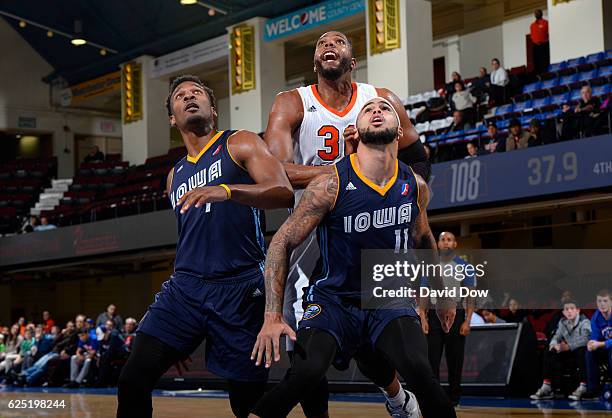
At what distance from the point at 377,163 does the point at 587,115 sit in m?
10.3

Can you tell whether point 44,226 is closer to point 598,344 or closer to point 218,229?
point 598,344

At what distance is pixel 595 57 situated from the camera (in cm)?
1753

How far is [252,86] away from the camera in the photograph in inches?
1023

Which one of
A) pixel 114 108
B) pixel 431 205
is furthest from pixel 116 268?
pixel 431 205

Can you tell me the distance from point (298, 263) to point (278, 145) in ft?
2.70

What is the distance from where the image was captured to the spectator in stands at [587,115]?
14.1 meters

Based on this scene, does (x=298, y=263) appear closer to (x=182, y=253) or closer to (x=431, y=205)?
(x=182, y=253)

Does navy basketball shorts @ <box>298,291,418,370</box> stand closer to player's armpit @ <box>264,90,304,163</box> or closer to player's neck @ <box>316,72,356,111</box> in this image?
player's armpit @ <box>264,90,304,163</box>

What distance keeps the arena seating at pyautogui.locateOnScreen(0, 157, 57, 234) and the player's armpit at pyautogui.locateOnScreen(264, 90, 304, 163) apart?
24048 millimetres

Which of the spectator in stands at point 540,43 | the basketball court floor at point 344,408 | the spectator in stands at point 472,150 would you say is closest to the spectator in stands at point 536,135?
the spectator in stands at point 472,150

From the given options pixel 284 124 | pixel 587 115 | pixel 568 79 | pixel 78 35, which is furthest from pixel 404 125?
pixel 78 35

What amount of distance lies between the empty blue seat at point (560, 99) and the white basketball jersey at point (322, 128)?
39.0 ft

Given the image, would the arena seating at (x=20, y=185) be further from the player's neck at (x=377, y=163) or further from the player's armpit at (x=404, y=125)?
the player's neck at (x=377, y=163)

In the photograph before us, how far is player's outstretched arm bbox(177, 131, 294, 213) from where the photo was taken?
450cm
